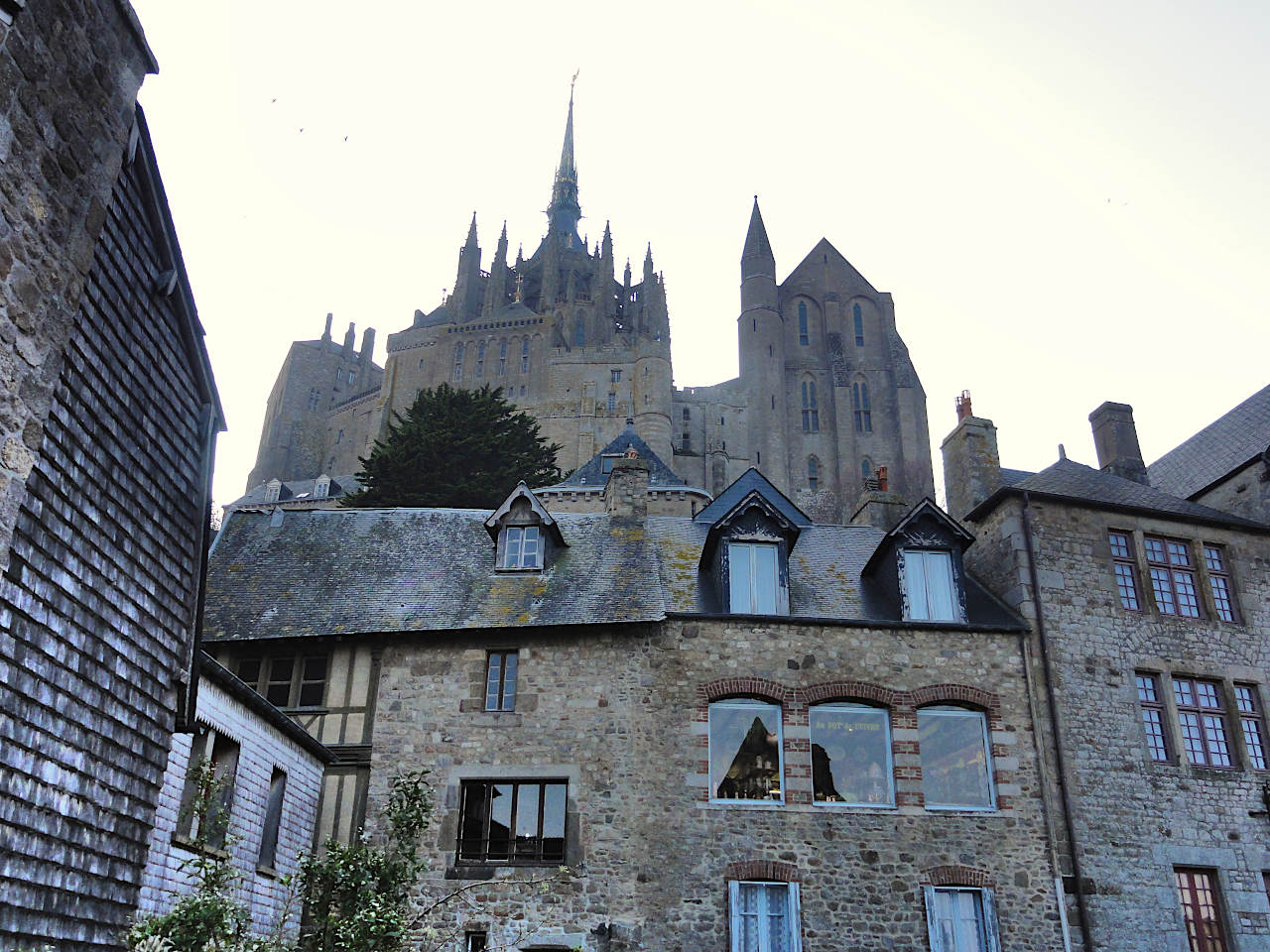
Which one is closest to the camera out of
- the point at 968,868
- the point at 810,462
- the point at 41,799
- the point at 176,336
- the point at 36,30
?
the point at 36,30

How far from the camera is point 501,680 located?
49.1ft

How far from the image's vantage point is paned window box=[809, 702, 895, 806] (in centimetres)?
1420

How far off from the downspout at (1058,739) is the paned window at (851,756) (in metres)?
2.22

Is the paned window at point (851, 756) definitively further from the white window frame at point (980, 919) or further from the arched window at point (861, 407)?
the arched window at point (861, 407)

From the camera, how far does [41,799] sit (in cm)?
706

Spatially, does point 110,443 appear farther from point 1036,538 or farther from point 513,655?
point 1036,538

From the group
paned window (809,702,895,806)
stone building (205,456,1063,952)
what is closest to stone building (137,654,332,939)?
stone building (205,456,1063,952)

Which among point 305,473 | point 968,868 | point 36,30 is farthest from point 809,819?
point 305,473

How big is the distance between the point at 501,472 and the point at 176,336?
24.4 metres

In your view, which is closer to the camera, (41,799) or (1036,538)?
(41,799)

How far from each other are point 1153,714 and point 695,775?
21.4 feet

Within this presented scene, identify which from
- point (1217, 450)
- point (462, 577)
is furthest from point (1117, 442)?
point (462, 577)

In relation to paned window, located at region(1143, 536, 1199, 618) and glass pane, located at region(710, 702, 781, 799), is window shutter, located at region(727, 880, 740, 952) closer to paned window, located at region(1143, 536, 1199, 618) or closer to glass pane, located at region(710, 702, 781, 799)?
glass pane, located at region(710, 702, 781, 799)

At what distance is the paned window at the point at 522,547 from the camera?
16656mm
